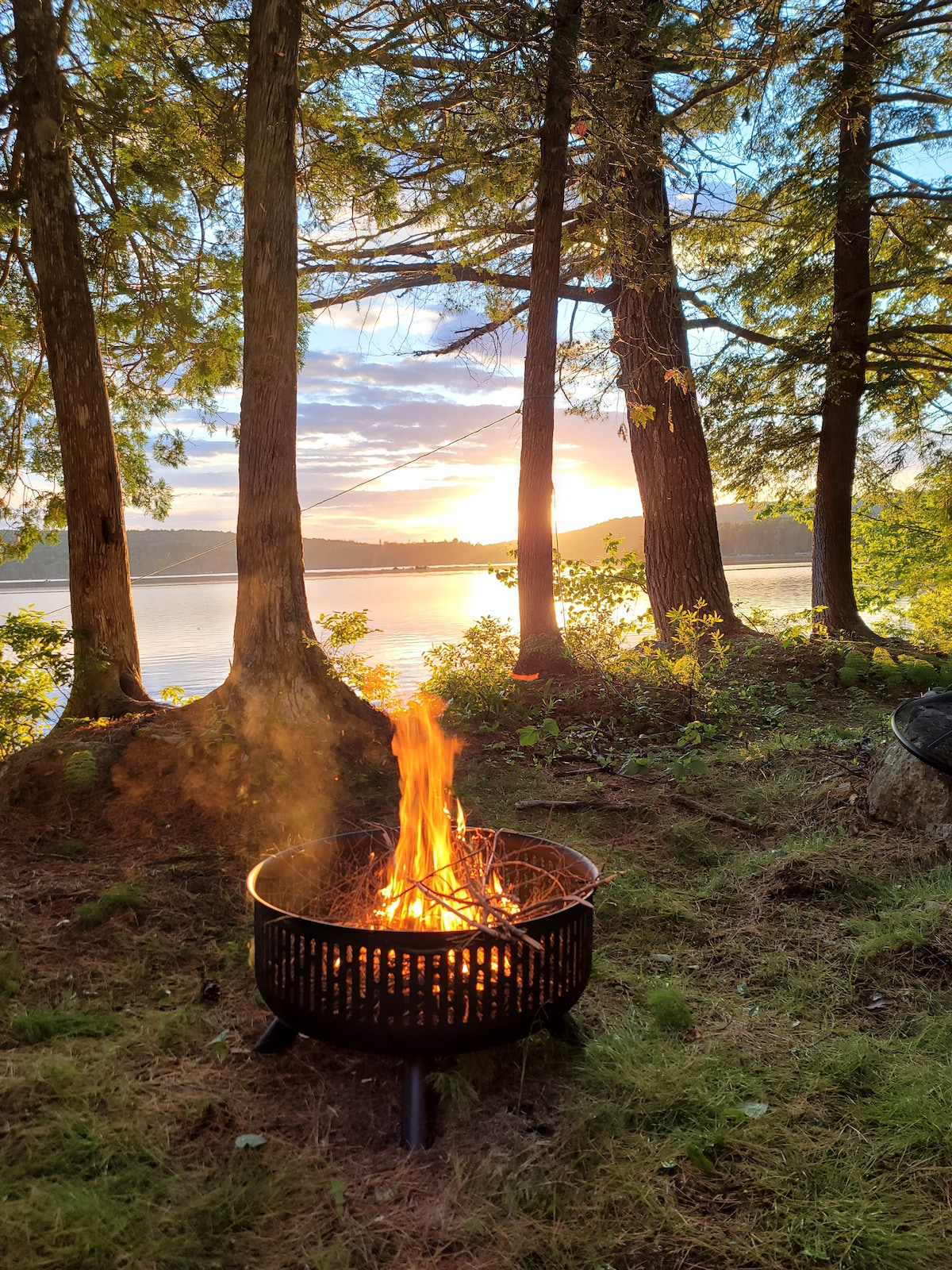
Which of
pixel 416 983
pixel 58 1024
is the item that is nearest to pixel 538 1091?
pixel 416 983

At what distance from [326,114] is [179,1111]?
7.53 metres

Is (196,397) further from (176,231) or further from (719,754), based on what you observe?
(719,754)

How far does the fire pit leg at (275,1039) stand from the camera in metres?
2.62

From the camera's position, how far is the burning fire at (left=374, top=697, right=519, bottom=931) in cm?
268

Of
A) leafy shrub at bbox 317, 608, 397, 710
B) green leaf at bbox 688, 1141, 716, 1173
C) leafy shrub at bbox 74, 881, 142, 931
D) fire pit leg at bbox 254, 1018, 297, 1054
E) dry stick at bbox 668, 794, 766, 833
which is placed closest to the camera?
green leaf at bbox 688, 1141, 716, 1173

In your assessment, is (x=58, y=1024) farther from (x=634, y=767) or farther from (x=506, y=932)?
(x=634, y=767)

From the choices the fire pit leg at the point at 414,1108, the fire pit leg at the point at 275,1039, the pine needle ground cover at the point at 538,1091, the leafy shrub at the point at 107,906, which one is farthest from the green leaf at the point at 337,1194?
the leafy shrub at the point at 107,906

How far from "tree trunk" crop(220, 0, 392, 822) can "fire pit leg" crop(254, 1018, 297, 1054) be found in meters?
2.39

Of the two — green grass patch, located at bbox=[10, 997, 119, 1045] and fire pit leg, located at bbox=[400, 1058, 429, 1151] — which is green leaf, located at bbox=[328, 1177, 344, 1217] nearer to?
fire pit leg, located at bbox=[400, 1058, 429, 1151]

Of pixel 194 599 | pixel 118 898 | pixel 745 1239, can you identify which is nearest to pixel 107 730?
pixel 118 898

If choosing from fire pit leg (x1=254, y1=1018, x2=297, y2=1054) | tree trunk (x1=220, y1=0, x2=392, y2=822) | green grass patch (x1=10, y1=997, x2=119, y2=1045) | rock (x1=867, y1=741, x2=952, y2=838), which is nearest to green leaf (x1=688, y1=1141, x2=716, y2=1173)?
fire pit leg (x1=254, y1=1018, x2=297, y2=1054)

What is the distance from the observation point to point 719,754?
19.7 ft

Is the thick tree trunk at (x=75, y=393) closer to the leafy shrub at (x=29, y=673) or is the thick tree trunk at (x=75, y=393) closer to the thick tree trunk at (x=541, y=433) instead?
the leafy shrub at (x=29, y=673)

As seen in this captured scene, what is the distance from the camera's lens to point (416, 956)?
7.38ft
